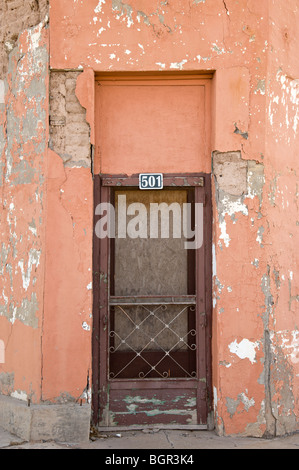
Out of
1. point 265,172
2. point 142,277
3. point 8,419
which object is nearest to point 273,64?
point 265,172

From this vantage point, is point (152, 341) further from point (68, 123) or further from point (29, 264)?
point (68, 123)

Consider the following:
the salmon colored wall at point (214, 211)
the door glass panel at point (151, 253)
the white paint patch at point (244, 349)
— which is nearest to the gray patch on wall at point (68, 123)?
the salmon colored wall at point (214, 211)

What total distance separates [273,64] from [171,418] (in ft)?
10.9

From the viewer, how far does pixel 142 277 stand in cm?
460

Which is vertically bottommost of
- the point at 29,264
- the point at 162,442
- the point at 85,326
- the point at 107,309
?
the point at 162,442

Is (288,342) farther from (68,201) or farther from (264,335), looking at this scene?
(68,201)

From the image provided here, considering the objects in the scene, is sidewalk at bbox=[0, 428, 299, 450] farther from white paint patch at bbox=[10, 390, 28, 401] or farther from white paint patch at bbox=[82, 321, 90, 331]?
white paint patch at bbox=[82, 321, 90, 331]

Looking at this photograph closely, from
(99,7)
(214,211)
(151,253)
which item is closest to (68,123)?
(99,7)

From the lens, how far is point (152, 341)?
4.50m

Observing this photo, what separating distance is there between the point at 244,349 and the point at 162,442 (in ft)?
3.43

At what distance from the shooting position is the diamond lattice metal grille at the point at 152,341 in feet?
14.6

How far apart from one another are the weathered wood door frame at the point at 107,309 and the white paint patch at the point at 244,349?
26 cm

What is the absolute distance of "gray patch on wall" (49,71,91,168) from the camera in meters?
4.32

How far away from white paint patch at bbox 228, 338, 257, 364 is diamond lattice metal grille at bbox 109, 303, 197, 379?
→ 14.8 inches
